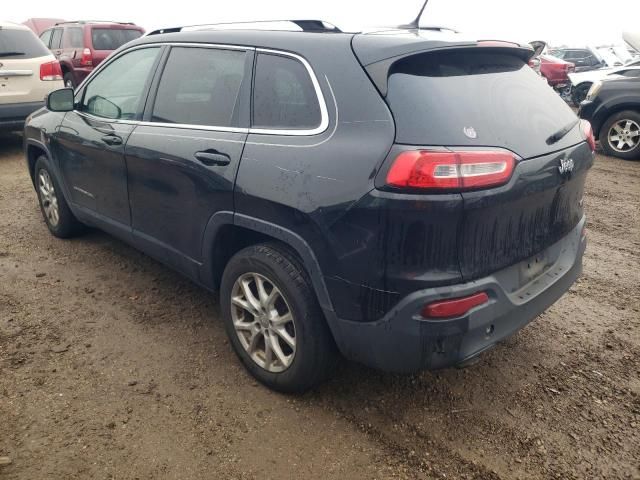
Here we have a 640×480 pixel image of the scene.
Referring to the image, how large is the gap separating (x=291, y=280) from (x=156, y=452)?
961mm

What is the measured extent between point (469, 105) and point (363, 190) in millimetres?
596

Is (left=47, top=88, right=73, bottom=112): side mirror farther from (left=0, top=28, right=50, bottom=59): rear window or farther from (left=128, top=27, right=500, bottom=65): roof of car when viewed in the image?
(left=0, top=28, right=50, bottom=59): rear window

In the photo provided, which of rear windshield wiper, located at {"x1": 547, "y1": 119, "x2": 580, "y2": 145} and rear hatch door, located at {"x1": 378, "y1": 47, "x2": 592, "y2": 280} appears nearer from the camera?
rear hatch door, located at {"x1": 378, "y1": 47, "x2": 592, "y2": 280}

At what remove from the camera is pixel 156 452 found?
235 cm

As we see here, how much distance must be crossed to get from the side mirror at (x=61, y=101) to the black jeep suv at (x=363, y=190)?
3.51ft

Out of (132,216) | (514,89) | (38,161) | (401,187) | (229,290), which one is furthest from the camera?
(38,161)

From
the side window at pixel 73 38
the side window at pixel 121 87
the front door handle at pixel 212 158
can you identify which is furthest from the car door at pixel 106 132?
the side window at pixel 73 38

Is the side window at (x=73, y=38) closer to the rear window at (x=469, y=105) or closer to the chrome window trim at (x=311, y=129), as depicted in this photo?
the chrome window trim at (x=311, y=129)

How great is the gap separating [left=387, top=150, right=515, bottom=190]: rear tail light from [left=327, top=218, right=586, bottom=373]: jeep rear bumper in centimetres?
41

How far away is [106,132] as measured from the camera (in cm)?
355

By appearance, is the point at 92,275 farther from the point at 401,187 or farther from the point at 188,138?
the point at 401,187

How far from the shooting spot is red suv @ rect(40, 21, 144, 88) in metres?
11.9

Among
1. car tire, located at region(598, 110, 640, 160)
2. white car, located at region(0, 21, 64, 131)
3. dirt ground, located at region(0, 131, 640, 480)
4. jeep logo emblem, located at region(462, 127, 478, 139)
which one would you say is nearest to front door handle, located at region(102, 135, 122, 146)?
dirt ground, located at region(0, 131, 640, 480)

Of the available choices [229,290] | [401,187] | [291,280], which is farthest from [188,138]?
[401,187]
